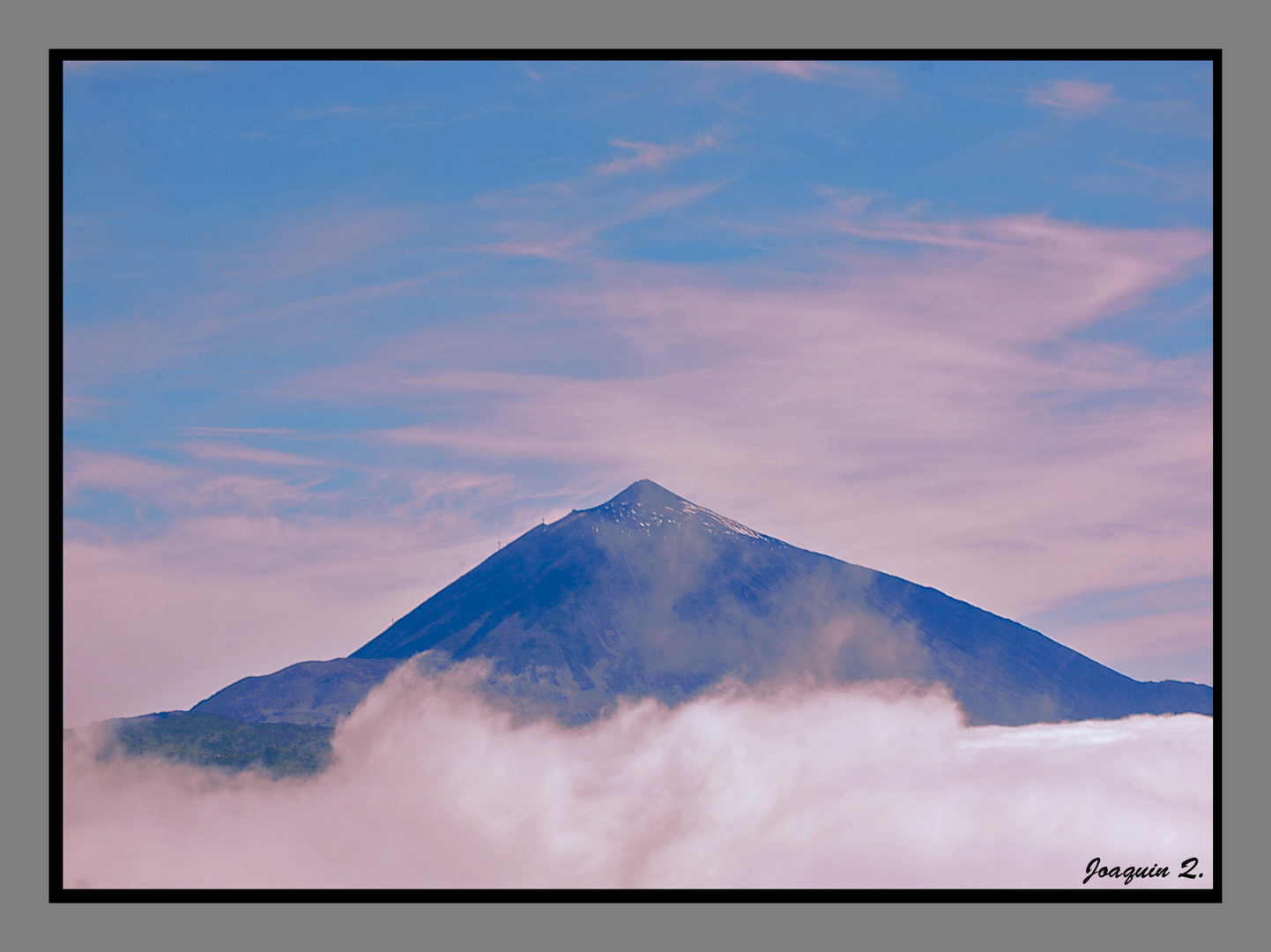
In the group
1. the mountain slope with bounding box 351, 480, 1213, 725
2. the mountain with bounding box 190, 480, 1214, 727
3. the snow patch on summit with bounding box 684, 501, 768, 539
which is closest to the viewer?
the mountain with bounding box 190, 480, 1214, 727

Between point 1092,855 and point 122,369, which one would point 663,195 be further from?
point 1092,855

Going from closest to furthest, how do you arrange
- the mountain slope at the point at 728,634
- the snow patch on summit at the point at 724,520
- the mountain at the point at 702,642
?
1. the mountain at the point at 702,642
2. the mountain slope at the point at 728,634
3. the snow patch on summit at the point at 724,520

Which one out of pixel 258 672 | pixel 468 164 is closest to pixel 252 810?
pixel 258 672

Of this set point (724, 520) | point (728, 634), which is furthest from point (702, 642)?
point (724, 520)

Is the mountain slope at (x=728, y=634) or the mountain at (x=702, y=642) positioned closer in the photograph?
the mountain at (x=702, y=642)

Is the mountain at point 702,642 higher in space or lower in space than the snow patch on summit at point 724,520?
lower

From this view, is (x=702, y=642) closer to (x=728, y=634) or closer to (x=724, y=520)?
(x=728, y=634)

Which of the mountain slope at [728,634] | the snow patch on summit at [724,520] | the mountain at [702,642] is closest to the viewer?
the mountain at [702,642]

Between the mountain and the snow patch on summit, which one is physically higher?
the snow patch on summit
